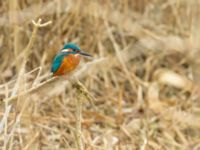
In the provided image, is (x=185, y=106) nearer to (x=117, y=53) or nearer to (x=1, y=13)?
(x=117, y=53)

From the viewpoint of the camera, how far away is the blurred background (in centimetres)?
287

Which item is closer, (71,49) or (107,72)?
(71,49)

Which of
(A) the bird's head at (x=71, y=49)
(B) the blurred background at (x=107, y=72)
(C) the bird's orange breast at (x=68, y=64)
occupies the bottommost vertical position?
(B) the blurred background at (x=107, y=72)

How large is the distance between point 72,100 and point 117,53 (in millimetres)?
381

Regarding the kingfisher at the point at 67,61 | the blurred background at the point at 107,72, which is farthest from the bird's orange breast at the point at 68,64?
the blurred background at the point at 107,72

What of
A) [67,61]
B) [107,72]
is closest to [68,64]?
[67,61]

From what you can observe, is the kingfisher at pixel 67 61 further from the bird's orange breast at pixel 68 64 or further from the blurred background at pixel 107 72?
the blurred background at pixel 107 72

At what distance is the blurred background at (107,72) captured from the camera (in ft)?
9.41

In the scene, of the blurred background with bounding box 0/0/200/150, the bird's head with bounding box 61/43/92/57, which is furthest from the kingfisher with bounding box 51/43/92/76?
the blurred background with bounding box 0/0/200/150

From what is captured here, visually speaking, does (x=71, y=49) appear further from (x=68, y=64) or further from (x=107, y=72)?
(x=107, y=72)

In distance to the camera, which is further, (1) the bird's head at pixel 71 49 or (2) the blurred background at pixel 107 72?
(2) the blurred background at pixel 107 72

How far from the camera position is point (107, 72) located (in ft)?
10.8

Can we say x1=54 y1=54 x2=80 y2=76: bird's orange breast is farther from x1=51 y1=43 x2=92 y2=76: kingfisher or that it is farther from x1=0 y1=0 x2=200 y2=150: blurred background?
x1=0 y1=0 x2=200 y2=150: blurred background

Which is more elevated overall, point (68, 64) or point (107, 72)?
point (68, 64)
